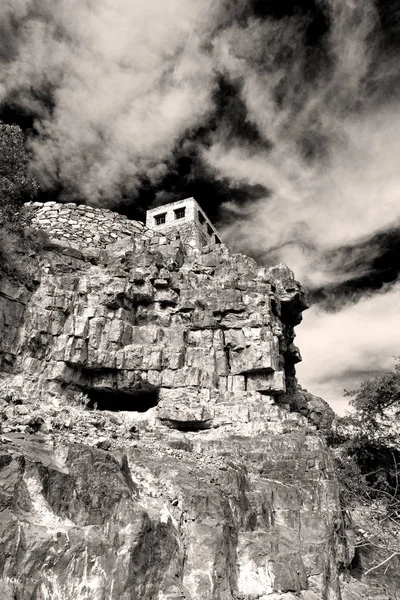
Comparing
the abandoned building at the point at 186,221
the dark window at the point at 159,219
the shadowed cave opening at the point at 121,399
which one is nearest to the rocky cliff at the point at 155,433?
the shadowed cave opening at the point at 121,399

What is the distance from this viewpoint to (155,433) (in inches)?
630

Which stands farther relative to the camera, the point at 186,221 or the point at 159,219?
the point at 159,219

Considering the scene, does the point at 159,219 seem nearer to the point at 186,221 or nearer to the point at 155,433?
the point at 186,221

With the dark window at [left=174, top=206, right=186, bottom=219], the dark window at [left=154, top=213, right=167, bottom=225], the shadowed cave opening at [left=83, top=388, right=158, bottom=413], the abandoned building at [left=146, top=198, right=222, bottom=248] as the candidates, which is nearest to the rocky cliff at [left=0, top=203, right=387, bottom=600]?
the shadowed cave opening at [left=83, top=388, right=158, bottom=413]

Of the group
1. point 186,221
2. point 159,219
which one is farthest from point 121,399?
point 159,219

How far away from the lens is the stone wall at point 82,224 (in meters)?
23.8

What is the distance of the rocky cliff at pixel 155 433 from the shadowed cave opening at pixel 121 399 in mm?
93

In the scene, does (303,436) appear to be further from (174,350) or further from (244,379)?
(174,350)

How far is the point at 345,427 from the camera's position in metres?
24.7

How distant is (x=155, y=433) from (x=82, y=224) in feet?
44.6

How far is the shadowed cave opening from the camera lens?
19312 mm

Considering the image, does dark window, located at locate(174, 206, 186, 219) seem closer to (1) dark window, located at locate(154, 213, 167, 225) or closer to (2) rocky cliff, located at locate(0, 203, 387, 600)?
(1) dark window, located at locate(154, 213, 167, 225)

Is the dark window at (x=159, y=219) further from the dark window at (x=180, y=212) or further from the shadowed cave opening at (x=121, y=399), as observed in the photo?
the shadowed cave opening at (x=121, y=399)

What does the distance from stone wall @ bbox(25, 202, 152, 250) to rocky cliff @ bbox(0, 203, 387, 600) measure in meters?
0.11
